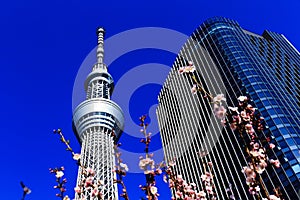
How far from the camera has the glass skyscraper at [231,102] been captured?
3991 centimetres

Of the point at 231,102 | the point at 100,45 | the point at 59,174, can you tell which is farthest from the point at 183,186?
the point at 100,45

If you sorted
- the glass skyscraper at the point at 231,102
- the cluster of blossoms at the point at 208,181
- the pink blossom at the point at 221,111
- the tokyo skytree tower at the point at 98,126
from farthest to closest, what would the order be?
the tokyo skytree tower at the point at 98,126, the glass skyscraper at the point at 231,102, the cluster of blossoms at the point at 208,181, the pink blossom at the point at 221,111

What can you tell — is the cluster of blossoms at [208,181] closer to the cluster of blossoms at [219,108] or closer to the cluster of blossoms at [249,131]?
the cluster of blossoms at [249,131]

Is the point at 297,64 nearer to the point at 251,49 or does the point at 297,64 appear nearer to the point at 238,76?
the point at 251,49

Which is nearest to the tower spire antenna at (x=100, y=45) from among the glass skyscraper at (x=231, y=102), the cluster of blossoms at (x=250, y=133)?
the glass skyscraper at (x=231, y=102)

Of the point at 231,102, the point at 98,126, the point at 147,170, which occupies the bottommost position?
the point at 147,170

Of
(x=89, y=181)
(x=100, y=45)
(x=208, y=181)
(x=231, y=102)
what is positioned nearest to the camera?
(x=89, y=181)

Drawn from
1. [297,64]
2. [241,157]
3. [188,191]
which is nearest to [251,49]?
[297,64]

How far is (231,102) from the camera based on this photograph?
165 ft

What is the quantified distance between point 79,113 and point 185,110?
20.1m

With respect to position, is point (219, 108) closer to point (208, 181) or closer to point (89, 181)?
point (208, 181)

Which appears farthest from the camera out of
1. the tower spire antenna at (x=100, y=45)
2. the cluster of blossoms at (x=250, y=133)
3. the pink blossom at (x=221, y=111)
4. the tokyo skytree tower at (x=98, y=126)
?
the tower spire antenna at (x=100, y=45)

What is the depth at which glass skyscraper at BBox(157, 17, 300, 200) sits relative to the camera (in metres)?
39.9

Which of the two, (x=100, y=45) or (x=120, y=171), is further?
(x=100, y=45)
